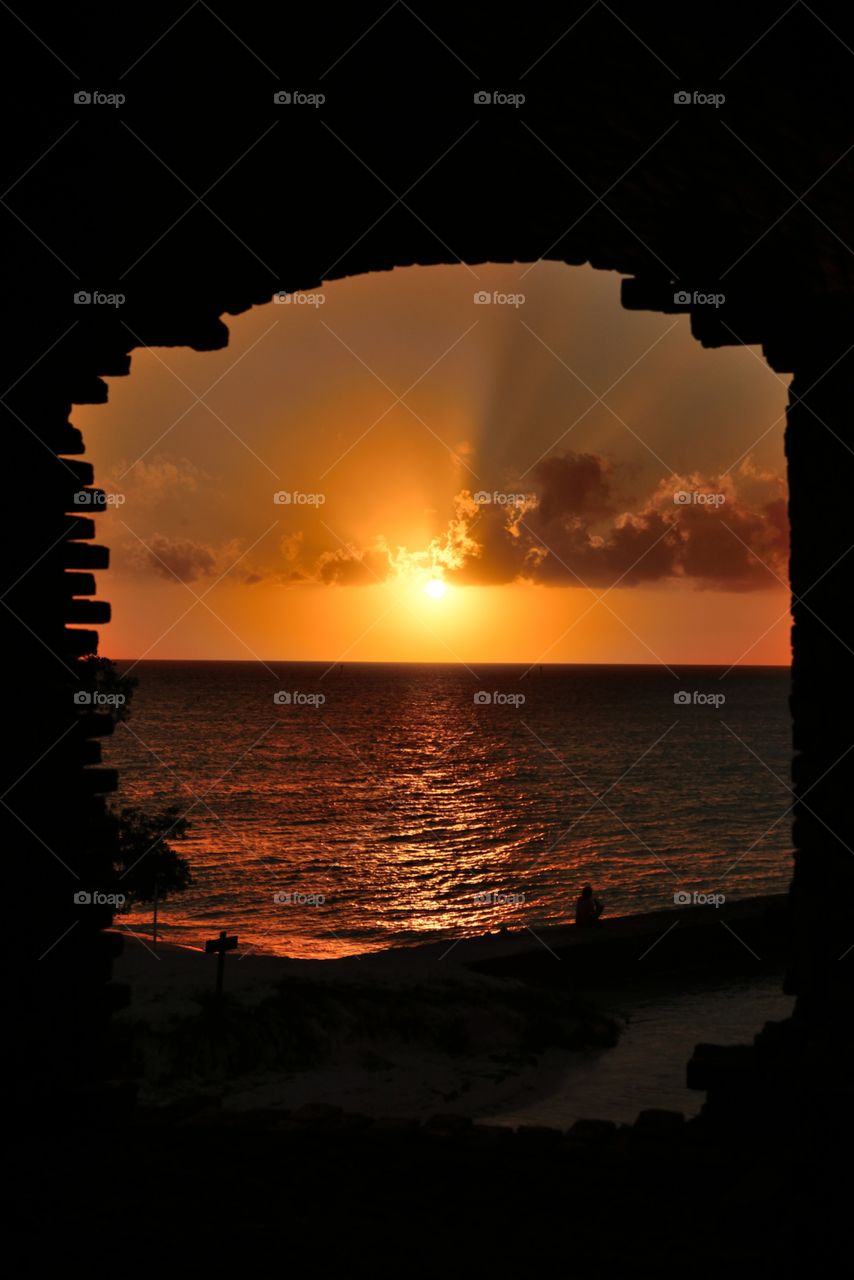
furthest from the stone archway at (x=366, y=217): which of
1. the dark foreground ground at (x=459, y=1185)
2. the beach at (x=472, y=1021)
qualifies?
the beach at (x=472, y=1021)

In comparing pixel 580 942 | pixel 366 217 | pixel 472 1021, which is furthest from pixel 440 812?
pixel 366 217

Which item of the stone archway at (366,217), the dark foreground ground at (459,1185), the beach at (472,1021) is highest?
the stone archway at (366,217)

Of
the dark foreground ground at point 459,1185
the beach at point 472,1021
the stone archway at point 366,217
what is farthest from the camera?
the beach at point 472,1021

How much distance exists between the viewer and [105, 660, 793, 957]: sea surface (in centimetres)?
3959

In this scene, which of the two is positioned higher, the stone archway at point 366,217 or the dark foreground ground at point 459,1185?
the stone archway at point 366,217

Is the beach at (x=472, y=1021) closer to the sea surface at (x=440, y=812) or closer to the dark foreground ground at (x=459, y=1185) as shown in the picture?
the sea surface at (x=440, y=812)

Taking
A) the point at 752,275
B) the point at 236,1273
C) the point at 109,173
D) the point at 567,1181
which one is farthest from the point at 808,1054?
the point at 109,173

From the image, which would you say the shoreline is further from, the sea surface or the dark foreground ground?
the dark foreground ground

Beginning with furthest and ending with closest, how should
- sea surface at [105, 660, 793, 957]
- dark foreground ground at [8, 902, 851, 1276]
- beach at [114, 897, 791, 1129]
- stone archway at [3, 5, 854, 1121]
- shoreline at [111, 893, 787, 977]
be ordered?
sea surface at [105, 660, 793, 957]
shoreline at [111, 893, 787, 977]
beach at [114, 897, 791, 1129]
stone archway at [3, 5, 854, 1121]
dark foreground ground at [8, 902, 851, 1276]

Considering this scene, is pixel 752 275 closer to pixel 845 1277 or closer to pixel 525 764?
pixel 845 1277

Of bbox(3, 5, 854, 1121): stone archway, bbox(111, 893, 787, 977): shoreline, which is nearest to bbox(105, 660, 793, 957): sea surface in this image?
bbox(111, 893, 787, 977): shoreline

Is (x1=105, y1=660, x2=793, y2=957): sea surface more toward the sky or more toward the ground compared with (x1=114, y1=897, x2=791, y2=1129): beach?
more toward the sky

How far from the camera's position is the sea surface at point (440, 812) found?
130 ft

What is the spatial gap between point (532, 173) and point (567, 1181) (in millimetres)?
5385
